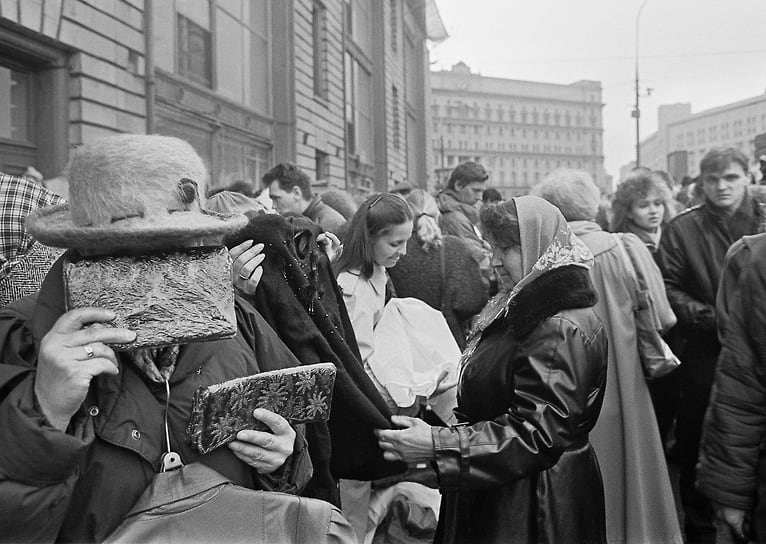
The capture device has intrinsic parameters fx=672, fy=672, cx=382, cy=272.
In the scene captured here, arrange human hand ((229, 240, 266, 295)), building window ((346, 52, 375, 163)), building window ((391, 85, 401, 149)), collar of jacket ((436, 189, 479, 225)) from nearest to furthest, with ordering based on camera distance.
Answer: human hand ((229, 240, 266, 295)) → collar of jacket ((436, 189, 479, 225)) → building window ((346, 52, 375, 163)) → building window ((391, 85, 401, 149))

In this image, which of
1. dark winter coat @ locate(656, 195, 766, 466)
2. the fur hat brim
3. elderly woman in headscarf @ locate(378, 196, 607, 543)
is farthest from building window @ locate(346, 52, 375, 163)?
the fur hat brim

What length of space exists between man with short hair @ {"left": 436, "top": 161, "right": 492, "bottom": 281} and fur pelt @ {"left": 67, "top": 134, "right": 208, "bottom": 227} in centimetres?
365

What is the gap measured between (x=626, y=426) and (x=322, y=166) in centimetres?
1276

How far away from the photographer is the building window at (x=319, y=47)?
49.5 feet

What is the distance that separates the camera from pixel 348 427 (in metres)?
2.63

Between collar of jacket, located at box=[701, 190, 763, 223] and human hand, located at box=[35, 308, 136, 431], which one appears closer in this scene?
human hand, located at box=[35, 308, 136, 431]

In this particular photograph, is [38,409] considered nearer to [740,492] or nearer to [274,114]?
[740,492]

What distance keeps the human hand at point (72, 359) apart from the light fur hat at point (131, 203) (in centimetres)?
17

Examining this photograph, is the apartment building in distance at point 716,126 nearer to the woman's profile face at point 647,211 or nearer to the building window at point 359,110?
the woman's profile face at point 647,211

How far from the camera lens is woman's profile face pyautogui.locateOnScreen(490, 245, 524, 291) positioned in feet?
8.20

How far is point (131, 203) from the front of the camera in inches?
61.0

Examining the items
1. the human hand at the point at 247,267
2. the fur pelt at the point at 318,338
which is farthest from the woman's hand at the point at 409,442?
the human hand at the point at 247,267

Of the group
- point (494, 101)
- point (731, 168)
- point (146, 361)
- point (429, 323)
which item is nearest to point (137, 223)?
point (146, 361)

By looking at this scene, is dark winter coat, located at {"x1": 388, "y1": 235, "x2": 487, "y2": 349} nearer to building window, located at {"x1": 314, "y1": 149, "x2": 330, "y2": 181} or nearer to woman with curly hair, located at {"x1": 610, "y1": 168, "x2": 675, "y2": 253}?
woman with curly hair, located at {"x1": 610, "y1": 168, "x2": 675, "y2": 253}
